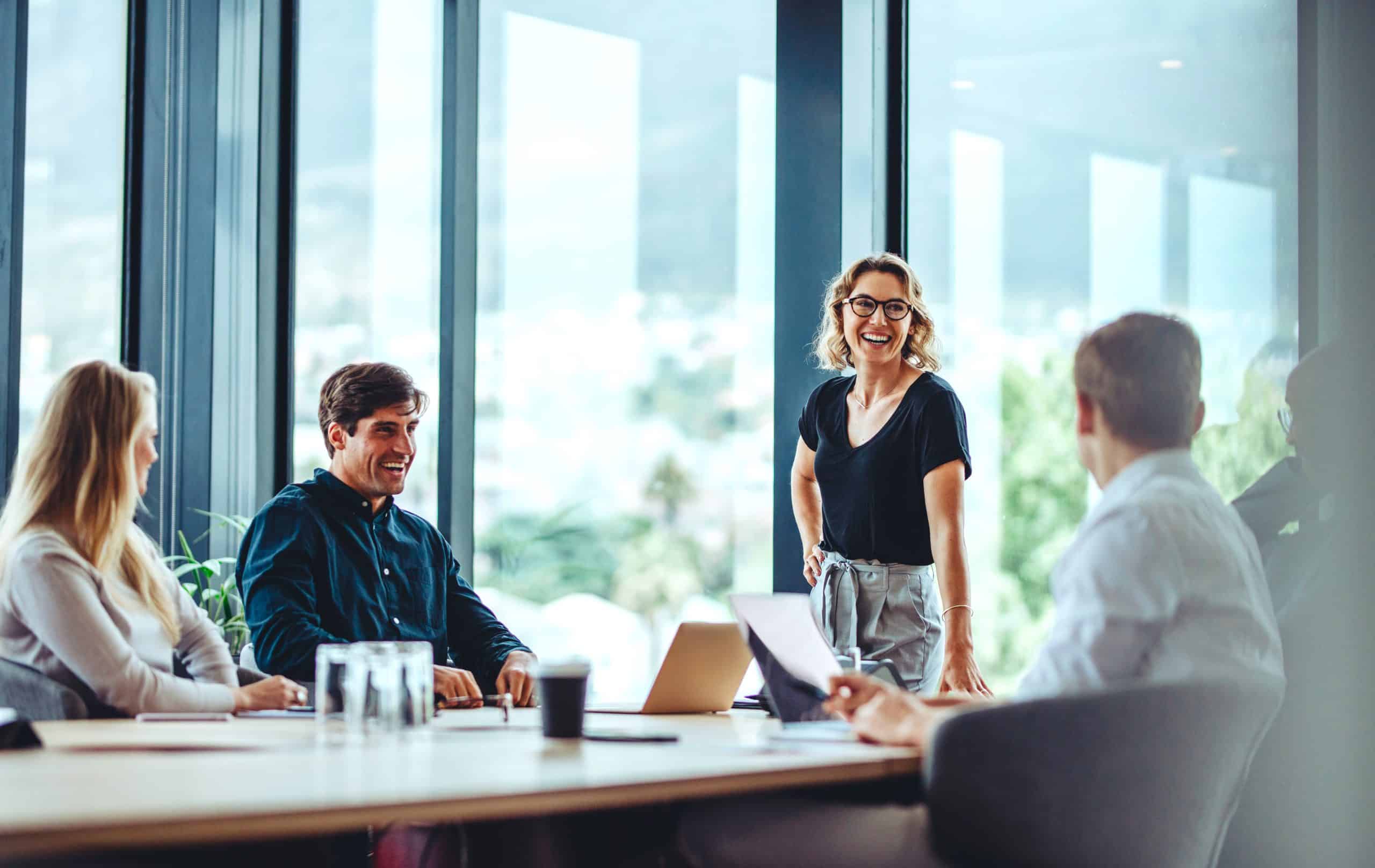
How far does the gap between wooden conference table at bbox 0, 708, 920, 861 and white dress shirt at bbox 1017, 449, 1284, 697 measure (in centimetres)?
25

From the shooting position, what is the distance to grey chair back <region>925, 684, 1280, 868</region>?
1.51 metres

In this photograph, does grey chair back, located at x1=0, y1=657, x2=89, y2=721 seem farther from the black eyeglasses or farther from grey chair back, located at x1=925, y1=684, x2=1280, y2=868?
the black eyeglasses

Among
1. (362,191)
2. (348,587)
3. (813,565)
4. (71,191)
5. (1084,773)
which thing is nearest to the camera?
(1084,773)

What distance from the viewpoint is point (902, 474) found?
309cm

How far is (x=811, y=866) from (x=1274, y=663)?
658 mm

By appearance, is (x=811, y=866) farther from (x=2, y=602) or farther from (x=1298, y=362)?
(x=1298, y=362)

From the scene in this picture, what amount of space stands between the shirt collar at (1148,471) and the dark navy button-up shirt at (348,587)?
152 cm

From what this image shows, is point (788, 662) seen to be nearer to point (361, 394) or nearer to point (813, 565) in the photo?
point (361, 394)

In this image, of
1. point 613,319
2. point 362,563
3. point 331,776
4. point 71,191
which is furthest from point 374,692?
point 613,319

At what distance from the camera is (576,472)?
5.34 m

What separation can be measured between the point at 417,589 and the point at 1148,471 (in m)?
1.73

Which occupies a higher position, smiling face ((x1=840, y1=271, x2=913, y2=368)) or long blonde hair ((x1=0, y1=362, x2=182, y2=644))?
smiling face ((x1=840, y1=271, x2=913, y2=368))

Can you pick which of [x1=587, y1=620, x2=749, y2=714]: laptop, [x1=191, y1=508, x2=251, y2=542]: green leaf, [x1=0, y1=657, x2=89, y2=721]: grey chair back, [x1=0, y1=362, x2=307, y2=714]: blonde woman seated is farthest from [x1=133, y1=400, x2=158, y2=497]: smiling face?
[x1=191, y1=508, x2=251, y2=542]: green leaf

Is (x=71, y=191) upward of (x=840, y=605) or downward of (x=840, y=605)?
upward
